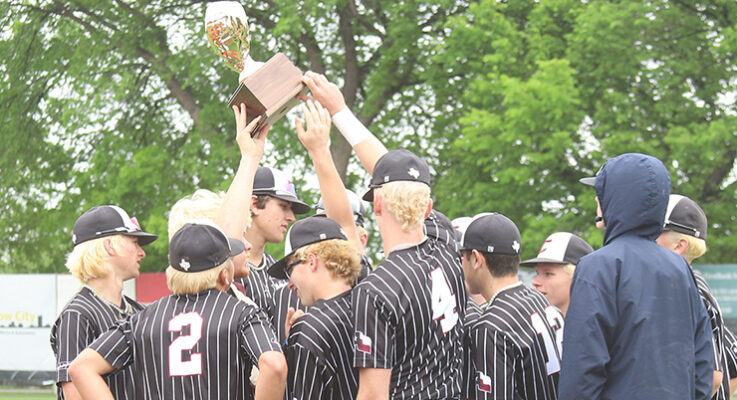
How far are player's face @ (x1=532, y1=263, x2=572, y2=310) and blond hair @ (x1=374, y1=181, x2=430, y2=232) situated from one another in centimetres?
205

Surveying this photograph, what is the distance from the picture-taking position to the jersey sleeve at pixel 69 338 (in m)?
4.59

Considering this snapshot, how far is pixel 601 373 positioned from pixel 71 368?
2.43 metres

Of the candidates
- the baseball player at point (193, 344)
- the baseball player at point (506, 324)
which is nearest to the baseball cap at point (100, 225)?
the baseball player at point (193, 344)

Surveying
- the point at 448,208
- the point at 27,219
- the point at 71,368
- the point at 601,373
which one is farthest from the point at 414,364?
→ the point at 27,219

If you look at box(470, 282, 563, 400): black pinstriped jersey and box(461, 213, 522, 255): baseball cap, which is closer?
box(470, 282, 563, 400): black pinstriped jersey

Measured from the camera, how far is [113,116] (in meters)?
22.6

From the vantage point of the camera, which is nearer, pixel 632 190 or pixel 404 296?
pixel 632 190

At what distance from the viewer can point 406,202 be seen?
13.9 feet

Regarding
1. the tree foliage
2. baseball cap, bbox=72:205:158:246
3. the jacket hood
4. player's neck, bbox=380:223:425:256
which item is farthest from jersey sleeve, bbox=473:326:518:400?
the tree foliage

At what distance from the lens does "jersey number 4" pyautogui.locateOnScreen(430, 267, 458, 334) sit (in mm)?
4242

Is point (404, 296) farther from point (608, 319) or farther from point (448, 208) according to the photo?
point (448, 208)

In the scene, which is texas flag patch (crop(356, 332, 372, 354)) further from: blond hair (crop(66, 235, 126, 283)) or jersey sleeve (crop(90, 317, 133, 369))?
blond hair (crop(66, 235, 126, 283))

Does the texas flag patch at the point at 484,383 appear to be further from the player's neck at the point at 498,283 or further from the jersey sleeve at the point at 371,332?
the jersey sleeve at the point at 371,332

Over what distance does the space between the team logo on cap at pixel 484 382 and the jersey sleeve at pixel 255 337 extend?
110cm
